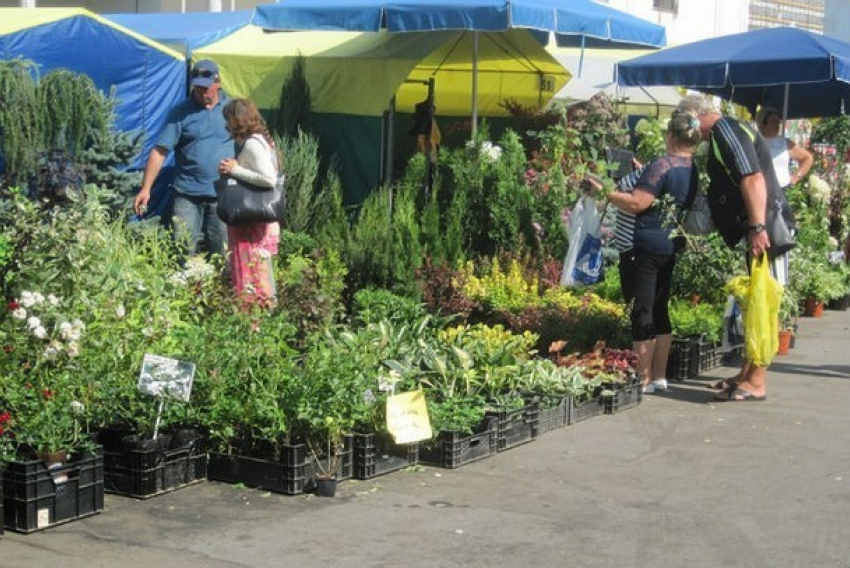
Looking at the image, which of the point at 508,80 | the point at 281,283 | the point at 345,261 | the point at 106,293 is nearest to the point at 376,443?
the point at 106,293

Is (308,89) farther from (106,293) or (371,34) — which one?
(106,293)

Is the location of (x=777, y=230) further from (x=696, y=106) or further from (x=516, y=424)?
(x=516, y=424)

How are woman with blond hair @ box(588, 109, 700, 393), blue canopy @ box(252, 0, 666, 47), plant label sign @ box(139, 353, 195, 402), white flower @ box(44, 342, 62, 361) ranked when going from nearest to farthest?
white flower @ box(44, 342, 62, 361) → plant label sign @ box(139, 353, 195, 402) → woman with blond hair @ box(588, 109, 700, 393) → blue canopy @ box(252, 0, 666, 47)

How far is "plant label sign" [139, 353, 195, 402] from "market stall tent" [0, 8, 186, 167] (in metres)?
6.48

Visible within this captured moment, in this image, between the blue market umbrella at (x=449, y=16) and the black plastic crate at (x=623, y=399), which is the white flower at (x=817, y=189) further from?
the black plastic crate at (x=623, y=399)

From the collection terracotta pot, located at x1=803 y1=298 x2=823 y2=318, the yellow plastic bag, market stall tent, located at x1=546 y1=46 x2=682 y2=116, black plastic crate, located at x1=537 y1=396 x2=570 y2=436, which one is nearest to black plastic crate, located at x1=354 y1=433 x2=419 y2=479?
black plastic crate, located at x1=537 y1=396 x2=570 y2=436

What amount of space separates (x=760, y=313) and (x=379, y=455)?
10.9ft

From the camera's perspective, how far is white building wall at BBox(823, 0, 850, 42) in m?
37.2

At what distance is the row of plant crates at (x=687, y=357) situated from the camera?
34.2 ft

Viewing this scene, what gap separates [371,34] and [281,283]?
5.60 m

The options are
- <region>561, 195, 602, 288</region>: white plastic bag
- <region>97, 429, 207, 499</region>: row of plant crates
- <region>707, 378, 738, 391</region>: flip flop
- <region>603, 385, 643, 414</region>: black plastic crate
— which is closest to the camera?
<region>97, 429, 207, 499</region>: row of plant crates

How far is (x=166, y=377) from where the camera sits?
22.5 ft

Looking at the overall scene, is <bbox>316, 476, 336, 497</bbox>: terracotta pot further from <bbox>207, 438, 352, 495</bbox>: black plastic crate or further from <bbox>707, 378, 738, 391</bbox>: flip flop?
<bbox>707, 378, 738, 391</bbox>: flip flop

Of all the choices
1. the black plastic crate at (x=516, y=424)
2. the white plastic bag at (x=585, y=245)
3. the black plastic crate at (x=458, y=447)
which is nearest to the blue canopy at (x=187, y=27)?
the white plastic bag at (x=585, y=245)
